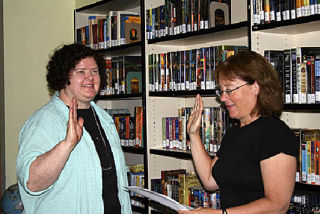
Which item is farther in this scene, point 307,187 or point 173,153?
point 173,153

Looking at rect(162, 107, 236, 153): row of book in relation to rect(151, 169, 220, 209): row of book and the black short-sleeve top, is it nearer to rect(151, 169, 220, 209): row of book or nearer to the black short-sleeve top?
rect(151, 169, 220, 209): row of book

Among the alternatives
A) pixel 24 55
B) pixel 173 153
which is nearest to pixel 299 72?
pixel 173 153

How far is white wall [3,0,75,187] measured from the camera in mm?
4105

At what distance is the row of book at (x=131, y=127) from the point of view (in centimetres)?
335

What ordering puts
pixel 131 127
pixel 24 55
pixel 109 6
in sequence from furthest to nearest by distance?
pixel 24 55, pixel 109 6, pixel 131 127

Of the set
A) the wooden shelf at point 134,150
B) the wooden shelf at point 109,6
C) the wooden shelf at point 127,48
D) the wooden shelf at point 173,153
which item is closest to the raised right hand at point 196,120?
the wooden shelf at point 173,153

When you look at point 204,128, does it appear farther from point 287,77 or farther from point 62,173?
point 62,173

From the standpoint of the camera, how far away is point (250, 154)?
6.33 ft

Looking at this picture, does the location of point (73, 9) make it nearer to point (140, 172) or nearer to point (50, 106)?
point (140, 172)

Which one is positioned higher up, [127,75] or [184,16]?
[184,16]

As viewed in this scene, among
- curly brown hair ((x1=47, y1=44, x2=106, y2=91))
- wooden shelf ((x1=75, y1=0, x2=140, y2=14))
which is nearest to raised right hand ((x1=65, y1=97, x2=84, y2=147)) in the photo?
curly brown hair ((x1=47, y1=44, x2=106, y2=91))

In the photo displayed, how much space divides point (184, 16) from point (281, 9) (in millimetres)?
800

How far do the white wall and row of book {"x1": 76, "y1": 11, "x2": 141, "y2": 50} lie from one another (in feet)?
1.65

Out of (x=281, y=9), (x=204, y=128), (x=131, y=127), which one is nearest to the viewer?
(x=281, y=9)
